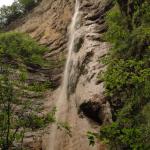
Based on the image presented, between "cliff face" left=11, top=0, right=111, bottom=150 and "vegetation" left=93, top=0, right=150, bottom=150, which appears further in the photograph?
"cliff face" left=11, top=0, right=111, bottom=150

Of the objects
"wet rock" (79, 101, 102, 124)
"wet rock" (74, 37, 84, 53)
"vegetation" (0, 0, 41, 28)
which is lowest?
"wet rock" (79, 101, 102, 124)

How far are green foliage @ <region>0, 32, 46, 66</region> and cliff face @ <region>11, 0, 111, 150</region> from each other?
103 cm

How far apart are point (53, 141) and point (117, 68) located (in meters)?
11.0

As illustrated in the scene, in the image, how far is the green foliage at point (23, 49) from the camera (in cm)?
3306

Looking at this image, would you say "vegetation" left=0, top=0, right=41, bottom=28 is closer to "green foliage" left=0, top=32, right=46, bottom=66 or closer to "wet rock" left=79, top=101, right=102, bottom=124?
"green foliage" left=0, top=32, right=46, bottom=66

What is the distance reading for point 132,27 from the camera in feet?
72.0

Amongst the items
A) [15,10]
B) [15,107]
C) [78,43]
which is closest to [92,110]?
[15,107]

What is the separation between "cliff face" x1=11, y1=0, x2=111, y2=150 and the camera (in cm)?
2154

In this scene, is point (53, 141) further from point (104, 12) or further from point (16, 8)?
point (16, 8)

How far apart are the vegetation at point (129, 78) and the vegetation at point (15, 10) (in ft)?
75.2

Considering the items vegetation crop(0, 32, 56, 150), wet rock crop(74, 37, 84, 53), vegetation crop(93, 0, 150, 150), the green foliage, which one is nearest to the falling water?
wet rock crop(74, 37, 84, 53)

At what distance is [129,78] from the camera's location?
1420 centimetres

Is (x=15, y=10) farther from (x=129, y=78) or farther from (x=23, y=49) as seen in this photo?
(x=129, y=78)

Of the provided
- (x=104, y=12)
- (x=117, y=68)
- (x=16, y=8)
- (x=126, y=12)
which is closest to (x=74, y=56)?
(x=104, y=12)
